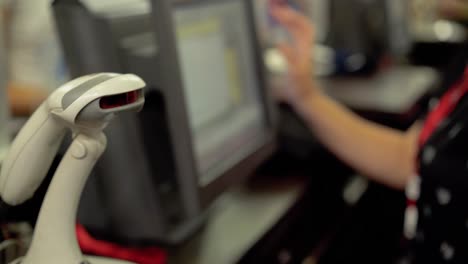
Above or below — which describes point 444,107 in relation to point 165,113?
below

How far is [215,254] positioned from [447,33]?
5.97 ft

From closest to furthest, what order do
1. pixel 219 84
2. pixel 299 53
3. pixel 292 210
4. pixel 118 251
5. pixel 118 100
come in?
pixel 118 100, pixel 118 251, pixel 219 84, pixel 292 210, pixel 299 53

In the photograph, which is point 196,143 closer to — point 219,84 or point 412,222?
point 219,84

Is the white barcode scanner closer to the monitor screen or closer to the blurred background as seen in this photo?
the blurred background

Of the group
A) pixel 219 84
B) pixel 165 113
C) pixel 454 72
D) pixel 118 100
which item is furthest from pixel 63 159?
pixel 454 72

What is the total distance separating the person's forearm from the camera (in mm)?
1037

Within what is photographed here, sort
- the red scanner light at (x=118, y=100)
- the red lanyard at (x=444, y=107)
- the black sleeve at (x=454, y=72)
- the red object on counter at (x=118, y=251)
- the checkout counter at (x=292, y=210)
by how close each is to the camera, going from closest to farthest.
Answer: the red scanner light at (x=118, y=100) → the red object on counter at (x=118, y=251) → the checkout counter at (x=292, y=210) → the red lanyard at (x=444, y=107) → the black sleeve at (x=454, y=72)

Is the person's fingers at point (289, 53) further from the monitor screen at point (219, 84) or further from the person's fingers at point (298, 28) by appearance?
the monitor screen at point (219, 84)

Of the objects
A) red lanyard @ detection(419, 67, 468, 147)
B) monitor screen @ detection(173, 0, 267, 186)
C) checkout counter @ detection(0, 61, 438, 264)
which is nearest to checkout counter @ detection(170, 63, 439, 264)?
checkout counter @ detection(0, 61, 438, 264)

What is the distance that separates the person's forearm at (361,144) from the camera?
104 cm

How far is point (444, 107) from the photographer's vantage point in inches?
37.0

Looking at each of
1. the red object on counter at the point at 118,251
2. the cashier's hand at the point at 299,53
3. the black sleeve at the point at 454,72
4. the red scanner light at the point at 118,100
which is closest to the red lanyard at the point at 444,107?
the black sleeve at the point at 454,72

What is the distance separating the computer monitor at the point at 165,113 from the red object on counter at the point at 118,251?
0.07ft

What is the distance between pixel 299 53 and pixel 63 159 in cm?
62
